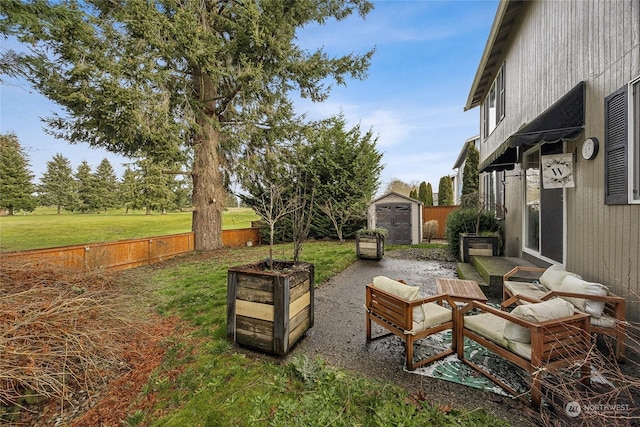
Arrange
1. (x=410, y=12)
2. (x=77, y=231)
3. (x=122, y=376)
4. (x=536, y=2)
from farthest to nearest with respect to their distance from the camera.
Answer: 1. (x=77, y=231)
2. (x=410, y=12)
3. (x=536, y=2)
4. (x=122, y=376)

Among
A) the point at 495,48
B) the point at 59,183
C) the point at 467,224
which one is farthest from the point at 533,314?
the point at 59,183

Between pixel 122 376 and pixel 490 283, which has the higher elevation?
pixel 490 283

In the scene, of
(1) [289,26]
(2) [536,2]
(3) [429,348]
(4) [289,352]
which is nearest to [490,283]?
(3) [429,348]

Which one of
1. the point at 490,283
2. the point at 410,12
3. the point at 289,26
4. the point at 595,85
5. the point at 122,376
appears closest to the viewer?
the point at 122,376

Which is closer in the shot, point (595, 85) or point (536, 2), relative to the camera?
point (595, 85)

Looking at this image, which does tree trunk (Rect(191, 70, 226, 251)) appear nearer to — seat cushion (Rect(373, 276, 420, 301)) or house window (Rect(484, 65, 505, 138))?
seat cushion (Rect(373, 276, 420, 301))

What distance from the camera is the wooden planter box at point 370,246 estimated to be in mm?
7676

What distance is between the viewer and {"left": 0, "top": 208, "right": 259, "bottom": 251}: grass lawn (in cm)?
976

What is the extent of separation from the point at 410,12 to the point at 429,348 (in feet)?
30.9

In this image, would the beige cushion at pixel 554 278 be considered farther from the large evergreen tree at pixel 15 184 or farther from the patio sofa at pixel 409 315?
the large evergreen tree at pixel 15 184

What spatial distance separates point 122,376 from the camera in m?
2.59

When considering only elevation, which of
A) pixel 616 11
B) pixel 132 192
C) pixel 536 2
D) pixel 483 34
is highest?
pixel 483 34

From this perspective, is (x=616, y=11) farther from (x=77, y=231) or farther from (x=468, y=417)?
(x=77, y=231)

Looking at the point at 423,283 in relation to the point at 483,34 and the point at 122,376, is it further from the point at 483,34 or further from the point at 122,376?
the point at 483,34
